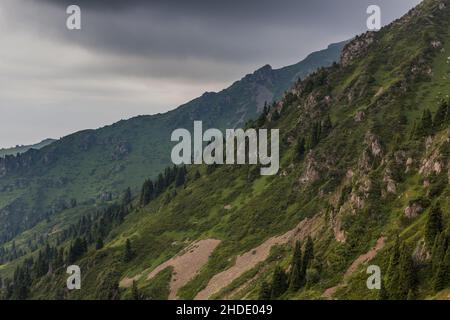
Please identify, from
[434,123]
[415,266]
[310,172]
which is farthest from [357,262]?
[310,172]

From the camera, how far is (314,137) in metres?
171

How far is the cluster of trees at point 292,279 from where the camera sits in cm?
9221

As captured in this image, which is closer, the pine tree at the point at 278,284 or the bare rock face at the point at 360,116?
the pine tree at the point at 278,284

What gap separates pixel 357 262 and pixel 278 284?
1828 cm

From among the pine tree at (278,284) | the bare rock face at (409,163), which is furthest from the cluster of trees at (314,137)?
the pine tree at (278,284)

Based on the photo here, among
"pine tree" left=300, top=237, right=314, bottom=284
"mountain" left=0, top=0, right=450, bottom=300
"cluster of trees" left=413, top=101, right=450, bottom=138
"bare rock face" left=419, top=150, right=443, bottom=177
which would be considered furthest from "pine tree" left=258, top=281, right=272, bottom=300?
"cluster of trees" left=413, top=101, right=450, bottom=138

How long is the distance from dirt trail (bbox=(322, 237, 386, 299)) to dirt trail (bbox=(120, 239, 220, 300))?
66573 millimetres

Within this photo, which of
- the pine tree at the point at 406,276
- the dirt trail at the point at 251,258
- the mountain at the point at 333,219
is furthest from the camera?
the dirt trail at the point at 251,258

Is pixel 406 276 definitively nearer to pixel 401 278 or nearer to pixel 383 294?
pixel 401 278

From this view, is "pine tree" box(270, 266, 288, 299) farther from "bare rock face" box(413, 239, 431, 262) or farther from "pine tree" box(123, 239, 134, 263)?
"pine tree" box(123, 239, 134, 263)

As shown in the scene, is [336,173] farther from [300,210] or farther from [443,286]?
[443,286]

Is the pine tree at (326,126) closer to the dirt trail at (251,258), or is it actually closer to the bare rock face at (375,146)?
the bare rock face at (375,146)

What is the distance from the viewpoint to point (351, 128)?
160m

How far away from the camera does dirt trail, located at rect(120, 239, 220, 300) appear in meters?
143
